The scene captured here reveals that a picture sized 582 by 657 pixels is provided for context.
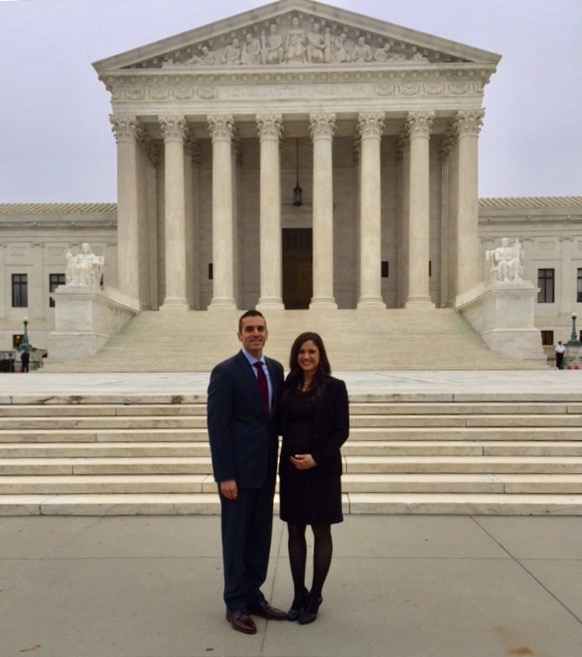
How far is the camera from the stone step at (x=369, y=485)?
23.6ft

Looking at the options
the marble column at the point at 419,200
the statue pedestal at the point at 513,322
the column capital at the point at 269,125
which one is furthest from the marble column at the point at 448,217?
the column capital at the point at 269,125

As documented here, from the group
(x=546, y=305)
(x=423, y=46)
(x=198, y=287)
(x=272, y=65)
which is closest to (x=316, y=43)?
(x=272, y=65)

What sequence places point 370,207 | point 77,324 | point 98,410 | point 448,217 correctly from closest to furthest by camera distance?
point 98,410 → point 77,324 → point 370,207 → point 448,217

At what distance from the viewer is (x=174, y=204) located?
107 ft

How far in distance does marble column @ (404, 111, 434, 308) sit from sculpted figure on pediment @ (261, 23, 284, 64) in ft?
27.9

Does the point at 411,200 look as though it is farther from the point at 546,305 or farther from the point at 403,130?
the point at 546,305

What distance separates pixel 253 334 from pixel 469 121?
32195 mm

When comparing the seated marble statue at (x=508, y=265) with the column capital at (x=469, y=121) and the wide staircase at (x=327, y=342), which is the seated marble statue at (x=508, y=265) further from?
the column capital at (x=469, y=121)

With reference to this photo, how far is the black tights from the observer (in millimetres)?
4234

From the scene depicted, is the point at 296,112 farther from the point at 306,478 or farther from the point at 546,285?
the point at 306,478

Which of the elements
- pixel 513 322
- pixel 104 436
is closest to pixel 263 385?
pixel 104 436

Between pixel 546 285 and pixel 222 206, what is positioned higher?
pixel 222 206

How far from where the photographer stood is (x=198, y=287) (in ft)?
127

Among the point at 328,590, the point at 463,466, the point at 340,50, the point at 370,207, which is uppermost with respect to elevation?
the point at 340,50
